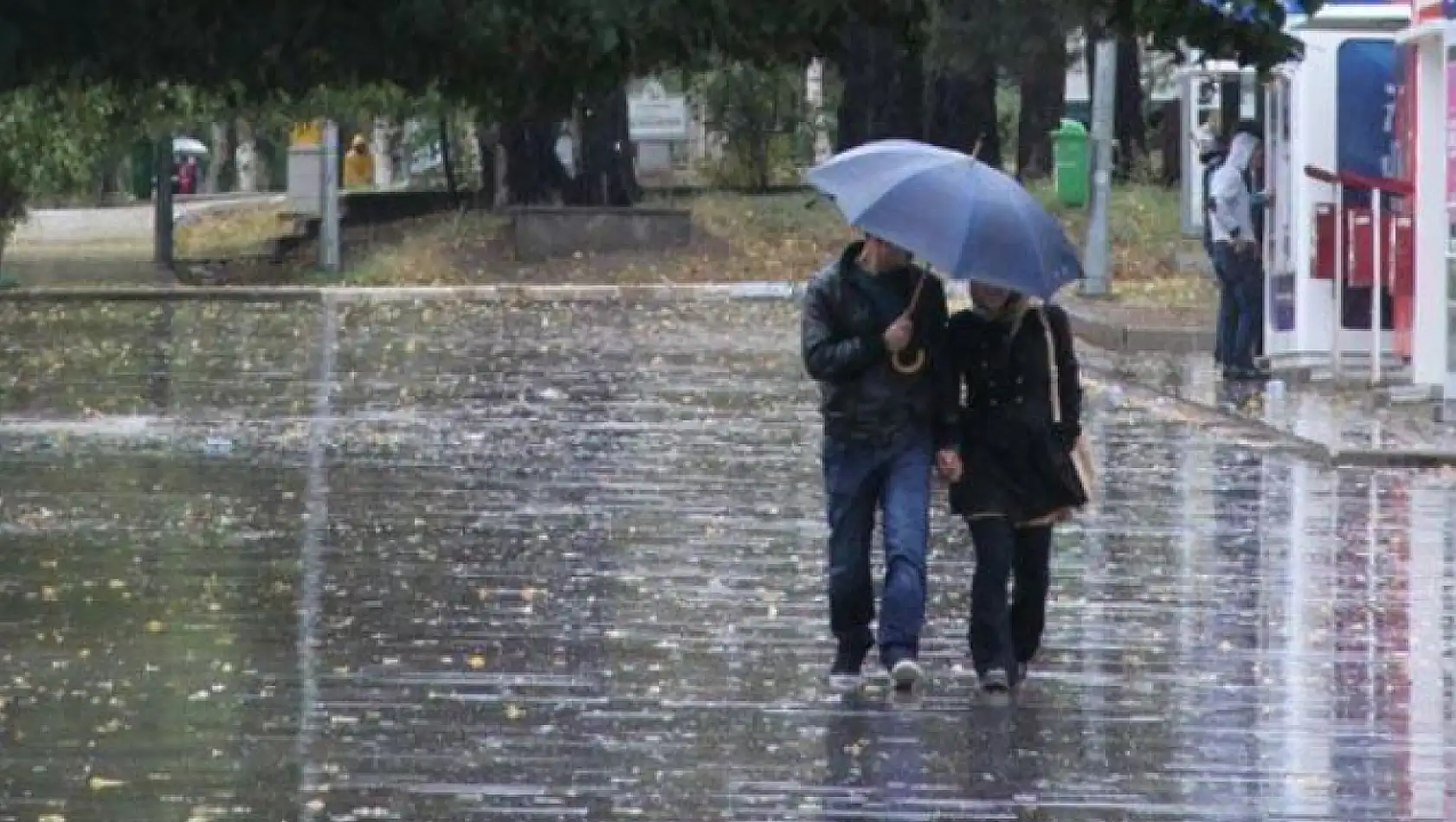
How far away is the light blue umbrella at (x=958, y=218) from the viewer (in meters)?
10.3

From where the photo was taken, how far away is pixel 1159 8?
665 cm

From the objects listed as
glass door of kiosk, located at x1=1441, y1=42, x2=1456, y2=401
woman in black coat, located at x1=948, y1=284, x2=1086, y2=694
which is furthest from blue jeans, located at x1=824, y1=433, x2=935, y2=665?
glass door of kiosk, located at x1=1441, y1=42, x2=1456, y2=401

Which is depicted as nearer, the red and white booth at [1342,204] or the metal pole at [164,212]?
the red and white booth at [1342,204]

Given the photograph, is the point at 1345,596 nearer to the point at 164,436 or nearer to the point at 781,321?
the point at 164,436

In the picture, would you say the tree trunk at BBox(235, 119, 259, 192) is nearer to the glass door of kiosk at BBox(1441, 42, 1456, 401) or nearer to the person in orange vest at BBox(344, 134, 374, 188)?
the person in orange vest at BBox(344, 134, 374, 188)

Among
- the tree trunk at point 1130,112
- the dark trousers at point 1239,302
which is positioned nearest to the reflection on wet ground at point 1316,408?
the dark trousers at point 1239,302

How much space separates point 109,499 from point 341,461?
2269 mm

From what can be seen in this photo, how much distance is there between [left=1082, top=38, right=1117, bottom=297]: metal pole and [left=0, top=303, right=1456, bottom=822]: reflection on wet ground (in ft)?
35.9

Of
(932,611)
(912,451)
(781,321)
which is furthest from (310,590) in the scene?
(781,321)

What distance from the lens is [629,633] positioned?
39.4ft

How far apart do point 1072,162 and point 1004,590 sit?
29.0 meters

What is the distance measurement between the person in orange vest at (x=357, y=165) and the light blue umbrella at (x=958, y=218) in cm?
5556

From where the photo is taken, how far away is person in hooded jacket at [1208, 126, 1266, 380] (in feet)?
79.3

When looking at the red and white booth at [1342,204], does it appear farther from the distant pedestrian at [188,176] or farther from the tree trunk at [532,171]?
the distant pedestrian at [188,176]
